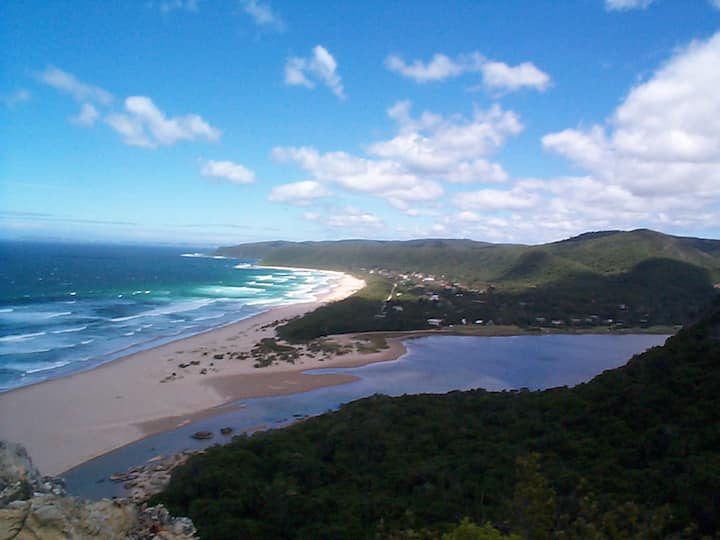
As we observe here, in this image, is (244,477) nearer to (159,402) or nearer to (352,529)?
(352,529)

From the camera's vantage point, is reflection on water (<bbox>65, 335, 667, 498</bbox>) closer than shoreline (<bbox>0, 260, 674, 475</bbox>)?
Yes

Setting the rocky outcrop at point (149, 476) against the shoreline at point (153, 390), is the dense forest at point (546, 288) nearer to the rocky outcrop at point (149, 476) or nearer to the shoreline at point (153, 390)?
the shoreline at point (153, 390)

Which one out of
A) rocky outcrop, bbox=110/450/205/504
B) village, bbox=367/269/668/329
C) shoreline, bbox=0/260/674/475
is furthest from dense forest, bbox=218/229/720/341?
rocky outcrop, bbox=110/450/205/504

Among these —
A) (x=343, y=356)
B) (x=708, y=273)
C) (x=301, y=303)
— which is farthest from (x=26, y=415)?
(x=708, y=273)

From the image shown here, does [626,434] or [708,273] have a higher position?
[708,273]

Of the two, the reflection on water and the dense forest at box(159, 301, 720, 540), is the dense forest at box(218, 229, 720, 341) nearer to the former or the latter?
the reflection on water

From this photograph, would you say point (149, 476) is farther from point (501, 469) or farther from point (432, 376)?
point (432, 376)

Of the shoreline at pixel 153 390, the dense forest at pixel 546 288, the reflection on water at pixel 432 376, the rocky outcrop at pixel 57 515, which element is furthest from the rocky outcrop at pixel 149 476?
the dense forest at pixel 546 288
